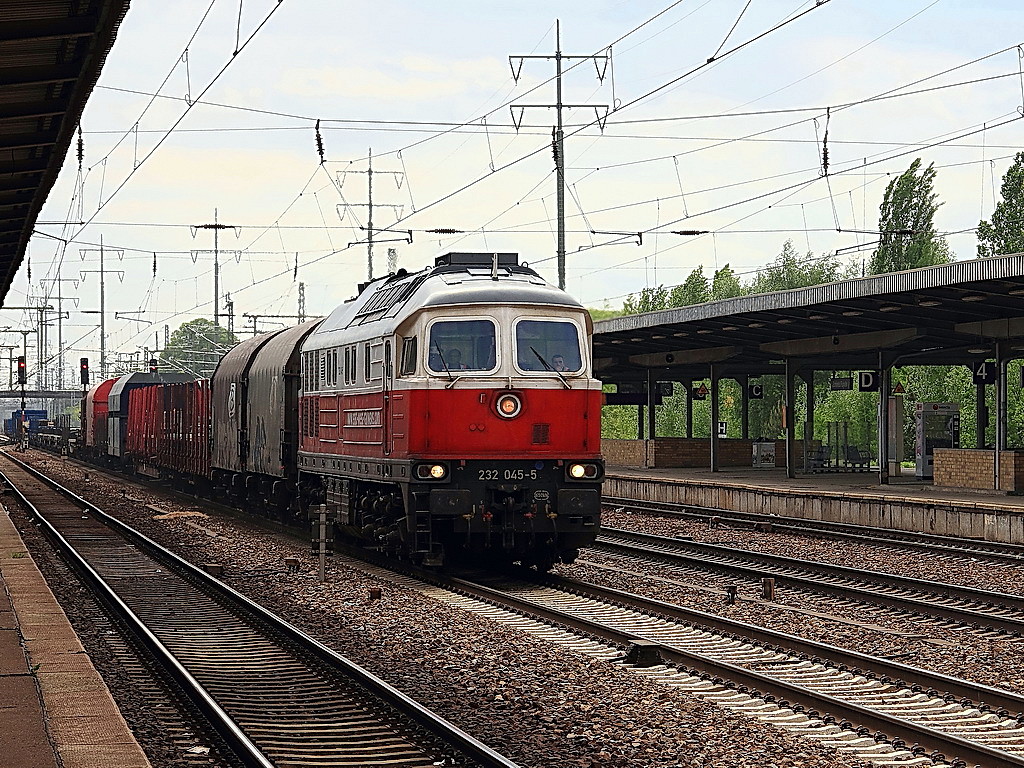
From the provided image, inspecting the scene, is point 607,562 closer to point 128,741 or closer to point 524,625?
point 524,625

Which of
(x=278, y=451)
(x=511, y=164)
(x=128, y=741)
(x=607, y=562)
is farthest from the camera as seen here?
(x=511, y=164)

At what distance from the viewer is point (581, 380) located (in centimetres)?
1706

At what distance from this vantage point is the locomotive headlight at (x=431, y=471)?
16391mm

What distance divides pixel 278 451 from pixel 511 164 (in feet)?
34.6

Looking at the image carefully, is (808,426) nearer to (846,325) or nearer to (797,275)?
(846,325)

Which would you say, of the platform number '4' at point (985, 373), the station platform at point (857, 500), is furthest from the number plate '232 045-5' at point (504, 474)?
the platform number '4' at point (985, 373)

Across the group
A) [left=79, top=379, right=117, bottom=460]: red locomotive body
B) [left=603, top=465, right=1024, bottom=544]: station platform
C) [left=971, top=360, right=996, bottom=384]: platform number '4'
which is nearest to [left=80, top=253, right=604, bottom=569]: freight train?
[left=603, top=465, right=1024, bottom=544]: station platform

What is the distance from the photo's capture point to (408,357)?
16859 millimetres

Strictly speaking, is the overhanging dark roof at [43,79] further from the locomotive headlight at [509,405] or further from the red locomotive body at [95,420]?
the red locomotive body at [95,420]

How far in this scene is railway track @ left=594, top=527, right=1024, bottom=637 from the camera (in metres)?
13.8

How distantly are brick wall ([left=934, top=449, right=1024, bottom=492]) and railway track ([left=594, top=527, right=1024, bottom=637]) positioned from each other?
10058 mm

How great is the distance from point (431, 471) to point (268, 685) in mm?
5881

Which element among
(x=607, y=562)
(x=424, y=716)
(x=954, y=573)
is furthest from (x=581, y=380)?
(x=424, y=716)

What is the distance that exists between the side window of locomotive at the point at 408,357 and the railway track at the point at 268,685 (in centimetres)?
347
